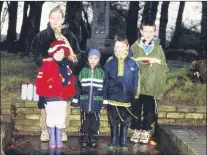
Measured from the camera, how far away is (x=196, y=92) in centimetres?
787

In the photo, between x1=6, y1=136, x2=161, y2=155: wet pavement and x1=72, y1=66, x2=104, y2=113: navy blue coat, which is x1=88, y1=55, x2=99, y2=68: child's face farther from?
x1=6, y1=136, x2=161, y2=155: wet pavement

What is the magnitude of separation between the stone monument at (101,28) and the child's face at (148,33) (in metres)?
6.05

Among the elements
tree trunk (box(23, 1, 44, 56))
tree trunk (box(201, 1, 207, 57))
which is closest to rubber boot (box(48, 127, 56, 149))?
tree trunk (box(201, 1, 207, 57))

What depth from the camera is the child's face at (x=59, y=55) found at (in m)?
5.31

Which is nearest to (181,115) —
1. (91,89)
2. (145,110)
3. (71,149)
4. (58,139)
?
(145,110)

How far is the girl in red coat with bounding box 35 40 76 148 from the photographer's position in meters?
5.30

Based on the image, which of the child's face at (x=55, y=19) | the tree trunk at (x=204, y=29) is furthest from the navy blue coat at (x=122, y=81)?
the tree trunk at (x=204, y=29)

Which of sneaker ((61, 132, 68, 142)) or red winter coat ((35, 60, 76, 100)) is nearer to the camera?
red winter coat ((35, 60, 76, 100))

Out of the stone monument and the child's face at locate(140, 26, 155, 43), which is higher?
the stone monument

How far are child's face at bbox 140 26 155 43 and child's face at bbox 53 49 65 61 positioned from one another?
3.61 ft

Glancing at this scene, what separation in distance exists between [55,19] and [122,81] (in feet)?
3.67

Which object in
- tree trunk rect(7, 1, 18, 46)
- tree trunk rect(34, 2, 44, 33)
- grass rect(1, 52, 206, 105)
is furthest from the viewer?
tree trunk rect(7, 1, 18, 46)

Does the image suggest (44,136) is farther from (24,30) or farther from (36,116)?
(24,30)

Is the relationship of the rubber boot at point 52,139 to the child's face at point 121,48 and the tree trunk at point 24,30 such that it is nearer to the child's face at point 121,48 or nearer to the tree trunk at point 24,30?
the child's face at point 121,48
